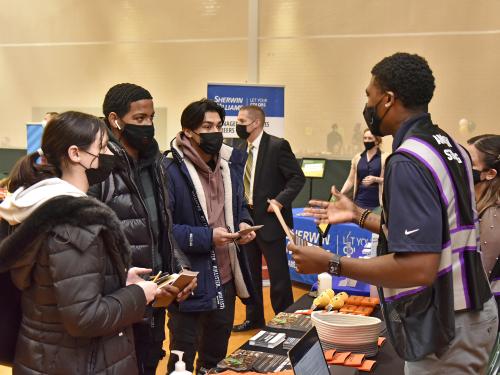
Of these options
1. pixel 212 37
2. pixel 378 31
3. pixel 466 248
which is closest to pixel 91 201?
pixel 466 248

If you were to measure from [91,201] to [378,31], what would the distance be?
708 centimetres

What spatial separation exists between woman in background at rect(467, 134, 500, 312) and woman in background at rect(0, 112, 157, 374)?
1.52m

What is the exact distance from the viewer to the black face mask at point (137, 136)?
107 inches

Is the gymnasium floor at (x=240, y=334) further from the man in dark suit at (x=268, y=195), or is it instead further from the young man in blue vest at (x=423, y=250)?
the young man in blue vest at (x=423, y=250)

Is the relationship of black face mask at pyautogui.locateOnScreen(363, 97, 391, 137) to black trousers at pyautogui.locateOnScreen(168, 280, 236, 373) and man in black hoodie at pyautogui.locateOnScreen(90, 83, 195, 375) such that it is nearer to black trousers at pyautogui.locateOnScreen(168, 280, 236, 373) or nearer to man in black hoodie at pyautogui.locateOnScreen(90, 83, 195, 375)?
man in black hoodie at pyautogui.locateOnScreen(90, 83, 195, 375)

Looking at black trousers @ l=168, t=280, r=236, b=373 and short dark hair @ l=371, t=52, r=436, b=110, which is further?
black trousers @ l=168, t=280, r=236, b=373

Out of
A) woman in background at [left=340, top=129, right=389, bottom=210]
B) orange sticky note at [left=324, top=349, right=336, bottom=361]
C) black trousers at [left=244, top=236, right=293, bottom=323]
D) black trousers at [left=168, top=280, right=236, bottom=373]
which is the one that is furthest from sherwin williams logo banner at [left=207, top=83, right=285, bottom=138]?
orange sticky note at [left=324, top=349, right=336, bottom=361]

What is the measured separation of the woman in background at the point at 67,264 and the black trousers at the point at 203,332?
3.29ft

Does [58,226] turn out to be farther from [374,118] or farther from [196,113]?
[196,113]

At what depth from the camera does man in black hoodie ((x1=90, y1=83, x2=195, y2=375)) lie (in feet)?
8.33

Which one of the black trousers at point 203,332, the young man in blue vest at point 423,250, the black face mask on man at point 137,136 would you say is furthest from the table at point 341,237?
the young man in blue vest at point 423,250

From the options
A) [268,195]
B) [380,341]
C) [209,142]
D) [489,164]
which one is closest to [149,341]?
[380,341]

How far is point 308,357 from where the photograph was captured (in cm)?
174

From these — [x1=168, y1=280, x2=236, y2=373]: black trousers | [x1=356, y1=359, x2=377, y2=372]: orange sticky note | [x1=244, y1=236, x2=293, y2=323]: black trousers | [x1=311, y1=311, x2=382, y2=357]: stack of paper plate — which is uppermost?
[x1=311, y1=311, x2=382, y2=357]: stack of paper plate
